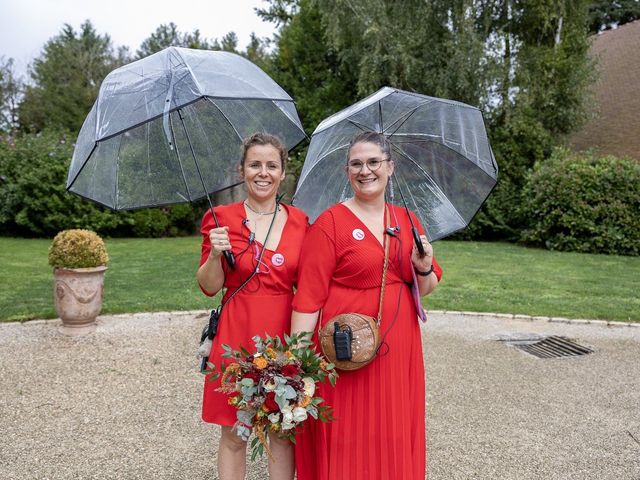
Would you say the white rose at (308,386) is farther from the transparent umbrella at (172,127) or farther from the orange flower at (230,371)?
the transparent umbrella at (172,127)

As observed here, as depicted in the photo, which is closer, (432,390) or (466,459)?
(466,459)

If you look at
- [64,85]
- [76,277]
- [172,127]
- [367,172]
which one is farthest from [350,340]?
[64,85]

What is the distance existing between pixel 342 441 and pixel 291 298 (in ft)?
2.13

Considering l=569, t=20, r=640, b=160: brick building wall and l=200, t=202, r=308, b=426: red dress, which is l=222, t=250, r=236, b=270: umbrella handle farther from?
l=569, t=20, r=640, b=160: brick building wall

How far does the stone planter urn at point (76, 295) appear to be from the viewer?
6.23 m

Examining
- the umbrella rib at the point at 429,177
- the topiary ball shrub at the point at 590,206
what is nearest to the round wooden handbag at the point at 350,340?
the umbrella rib at the point at 429,177

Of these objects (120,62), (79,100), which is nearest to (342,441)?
(79,100)

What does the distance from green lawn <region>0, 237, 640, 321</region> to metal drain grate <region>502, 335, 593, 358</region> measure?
121 centimetres

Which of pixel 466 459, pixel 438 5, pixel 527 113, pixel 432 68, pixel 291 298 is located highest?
pixel 438 5

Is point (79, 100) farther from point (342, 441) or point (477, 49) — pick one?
point (342, 441)

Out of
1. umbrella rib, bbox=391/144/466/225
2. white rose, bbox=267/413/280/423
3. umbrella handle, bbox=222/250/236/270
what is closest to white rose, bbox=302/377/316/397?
white rose, bbox=267/413/280/423

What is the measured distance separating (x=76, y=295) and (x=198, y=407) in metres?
2.66

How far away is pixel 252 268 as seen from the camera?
2414 mm

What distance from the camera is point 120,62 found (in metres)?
31.7
